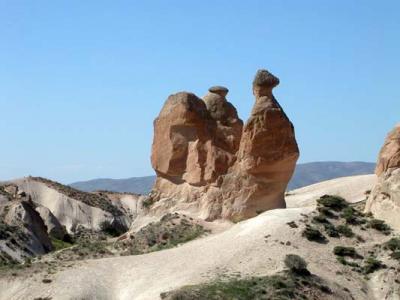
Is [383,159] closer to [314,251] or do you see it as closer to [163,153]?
[314,251]

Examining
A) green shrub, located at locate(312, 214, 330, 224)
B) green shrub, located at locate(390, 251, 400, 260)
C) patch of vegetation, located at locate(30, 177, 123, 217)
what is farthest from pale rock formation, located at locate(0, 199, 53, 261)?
green shrub, located at locate(390, 251, 400, 260)

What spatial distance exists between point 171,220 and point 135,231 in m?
3.01

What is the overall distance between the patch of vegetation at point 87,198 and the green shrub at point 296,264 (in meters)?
68.2

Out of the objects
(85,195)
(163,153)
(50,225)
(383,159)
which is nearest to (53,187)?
(85,195)

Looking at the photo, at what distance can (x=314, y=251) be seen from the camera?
37.3m

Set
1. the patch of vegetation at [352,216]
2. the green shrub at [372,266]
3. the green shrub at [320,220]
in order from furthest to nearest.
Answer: the patch of vegetation at [352,216], the green shrub at [320,220], the green shrub at [372,266]

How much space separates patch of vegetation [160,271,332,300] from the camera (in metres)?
32.5

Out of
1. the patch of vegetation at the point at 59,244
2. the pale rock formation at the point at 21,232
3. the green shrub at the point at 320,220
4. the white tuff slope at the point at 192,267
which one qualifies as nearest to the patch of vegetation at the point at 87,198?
the patch of vegetation at the point at 59,244

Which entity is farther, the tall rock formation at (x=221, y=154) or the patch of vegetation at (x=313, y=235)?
the tall rock formation at (x=221, y=154)

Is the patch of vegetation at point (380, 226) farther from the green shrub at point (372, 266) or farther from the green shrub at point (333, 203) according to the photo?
the green shrub at point (372, 266)

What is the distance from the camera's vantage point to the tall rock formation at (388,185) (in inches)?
1570

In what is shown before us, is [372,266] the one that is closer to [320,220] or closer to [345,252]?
[345,252]

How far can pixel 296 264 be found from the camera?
114 feet

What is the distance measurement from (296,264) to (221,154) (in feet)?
49.8
